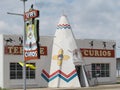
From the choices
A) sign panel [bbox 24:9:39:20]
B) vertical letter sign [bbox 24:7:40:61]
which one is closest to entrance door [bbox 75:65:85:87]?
vertical letter sign [bbox 24:7:40:61]

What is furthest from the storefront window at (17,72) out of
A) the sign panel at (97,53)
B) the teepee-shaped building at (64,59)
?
the sign panel at (97,53)

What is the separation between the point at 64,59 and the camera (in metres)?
39.1

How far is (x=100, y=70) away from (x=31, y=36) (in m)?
20.4

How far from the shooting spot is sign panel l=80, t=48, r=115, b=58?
138 ft

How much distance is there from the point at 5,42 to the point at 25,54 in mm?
12678

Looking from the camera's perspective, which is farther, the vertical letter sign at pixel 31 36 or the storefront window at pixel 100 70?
the storefront window at pixel 100 70

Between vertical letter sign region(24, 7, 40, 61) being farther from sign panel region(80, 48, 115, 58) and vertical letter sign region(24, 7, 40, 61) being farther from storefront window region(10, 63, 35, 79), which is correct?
sign panel region(80, 48, 115, 58)

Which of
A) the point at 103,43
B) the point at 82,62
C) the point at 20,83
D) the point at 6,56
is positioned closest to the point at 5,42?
the point at 6,56

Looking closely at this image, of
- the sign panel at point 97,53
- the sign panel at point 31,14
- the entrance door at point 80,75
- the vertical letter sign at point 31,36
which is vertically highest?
the sign panel at point 31,14

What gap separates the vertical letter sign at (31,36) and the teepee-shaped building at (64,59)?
1412 centimetres

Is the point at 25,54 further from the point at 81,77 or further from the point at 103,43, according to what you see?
the point at 103,43

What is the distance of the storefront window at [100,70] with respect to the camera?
141 ft

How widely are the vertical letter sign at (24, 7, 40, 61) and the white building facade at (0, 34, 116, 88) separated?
41.9 ft

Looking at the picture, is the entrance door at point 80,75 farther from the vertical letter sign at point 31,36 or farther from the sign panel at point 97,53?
the vertical letter sign at point 31,36
